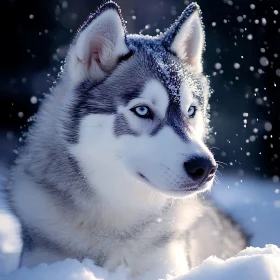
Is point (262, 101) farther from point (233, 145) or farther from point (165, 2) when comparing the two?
point (165, 2)

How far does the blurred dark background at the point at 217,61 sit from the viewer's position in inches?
264

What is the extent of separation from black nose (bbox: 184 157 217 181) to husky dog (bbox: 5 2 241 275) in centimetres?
1

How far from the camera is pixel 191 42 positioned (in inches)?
104

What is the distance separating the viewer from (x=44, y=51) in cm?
684

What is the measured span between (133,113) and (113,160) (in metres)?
0.23

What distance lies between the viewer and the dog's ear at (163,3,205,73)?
2.53 metres

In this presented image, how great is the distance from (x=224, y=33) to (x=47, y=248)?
5395 mm

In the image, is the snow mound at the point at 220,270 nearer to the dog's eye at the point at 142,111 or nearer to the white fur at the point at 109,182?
the white fur at the point at 109,182

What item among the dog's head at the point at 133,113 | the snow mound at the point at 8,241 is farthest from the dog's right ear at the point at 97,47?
the snow mound at the point at 8,241

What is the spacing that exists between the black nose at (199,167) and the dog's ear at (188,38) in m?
0.83

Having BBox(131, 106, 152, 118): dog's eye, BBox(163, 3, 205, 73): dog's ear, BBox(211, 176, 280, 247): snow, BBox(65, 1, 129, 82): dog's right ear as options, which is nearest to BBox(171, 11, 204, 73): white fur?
BBox(163, 3, 205, 73): dog's ear

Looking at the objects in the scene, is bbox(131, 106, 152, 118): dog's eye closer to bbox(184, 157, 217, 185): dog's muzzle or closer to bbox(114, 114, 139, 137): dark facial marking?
bbox(114, 114, 139, 137): dark facial marking

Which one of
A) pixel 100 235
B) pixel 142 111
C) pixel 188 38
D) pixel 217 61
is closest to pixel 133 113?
pixel 142 111

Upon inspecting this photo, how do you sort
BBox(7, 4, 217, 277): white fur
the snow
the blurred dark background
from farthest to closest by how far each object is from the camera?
the blurred dark background, the snow, BBox(7, 4, 217, 277): white fur
